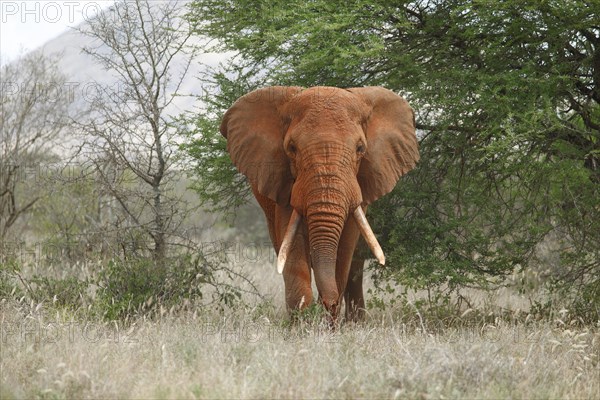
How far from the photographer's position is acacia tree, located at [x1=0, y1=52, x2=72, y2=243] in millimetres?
19219

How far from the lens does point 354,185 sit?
950cm

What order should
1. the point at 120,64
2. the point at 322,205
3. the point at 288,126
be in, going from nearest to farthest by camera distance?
the point at 322,205 < the point at 288,126 < the point at 120,64

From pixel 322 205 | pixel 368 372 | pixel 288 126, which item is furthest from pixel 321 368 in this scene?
pixel 288 126

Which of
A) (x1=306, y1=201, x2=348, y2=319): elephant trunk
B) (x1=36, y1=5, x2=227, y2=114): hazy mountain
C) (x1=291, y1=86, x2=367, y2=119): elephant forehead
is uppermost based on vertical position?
(x1=36, y1=5, x2=227, y2=114): hazy mountain

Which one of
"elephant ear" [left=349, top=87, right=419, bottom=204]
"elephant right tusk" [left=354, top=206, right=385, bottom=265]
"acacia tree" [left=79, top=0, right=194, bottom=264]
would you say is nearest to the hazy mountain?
"acacia tree" [left=79, top=0, right=194, bottom=264]

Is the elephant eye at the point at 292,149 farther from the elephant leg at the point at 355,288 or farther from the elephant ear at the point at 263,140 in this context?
the elephant leg at the point at 355,288

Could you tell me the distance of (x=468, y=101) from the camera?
1169cm

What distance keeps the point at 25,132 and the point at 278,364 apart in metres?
16.8

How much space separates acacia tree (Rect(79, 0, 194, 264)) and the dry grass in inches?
126

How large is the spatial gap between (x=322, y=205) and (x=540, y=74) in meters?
3.60

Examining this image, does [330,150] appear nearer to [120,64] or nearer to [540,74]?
[540,74]

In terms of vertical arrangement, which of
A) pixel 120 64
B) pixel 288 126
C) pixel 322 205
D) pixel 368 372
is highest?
pixel 120 64

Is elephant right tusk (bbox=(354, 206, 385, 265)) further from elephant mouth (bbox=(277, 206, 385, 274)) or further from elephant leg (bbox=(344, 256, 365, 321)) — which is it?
elephant leg (bbox=(344, 256, 365, 321))

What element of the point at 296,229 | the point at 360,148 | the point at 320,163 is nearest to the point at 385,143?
the point at 360,148
